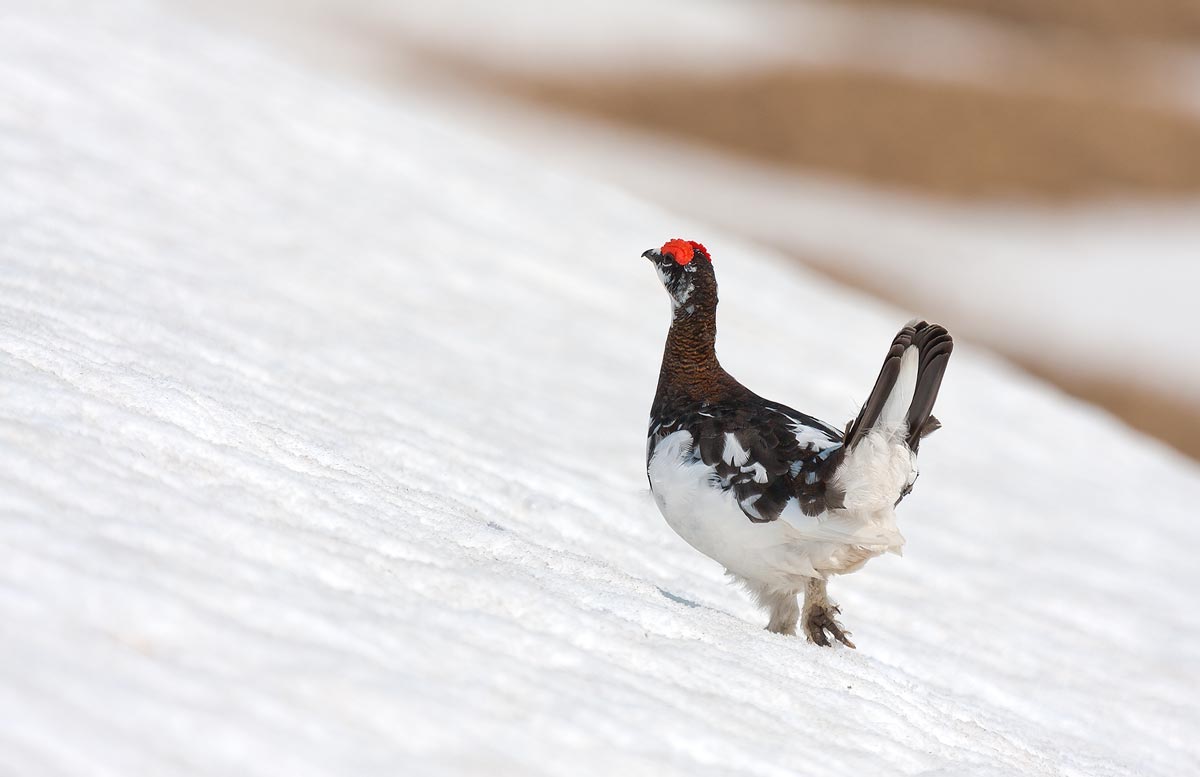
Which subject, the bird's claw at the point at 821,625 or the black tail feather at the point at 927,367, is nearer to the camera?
the black tail feather at the point at 927,367

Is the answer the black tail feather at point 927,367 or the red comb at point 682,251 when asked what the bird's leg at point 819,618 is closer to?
the black tail feather at point 927,367

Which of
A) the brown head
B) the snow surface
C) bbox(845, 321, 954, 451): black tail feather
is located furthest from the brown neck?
the snow surface

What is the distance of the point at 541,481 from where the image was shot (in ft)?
19.8

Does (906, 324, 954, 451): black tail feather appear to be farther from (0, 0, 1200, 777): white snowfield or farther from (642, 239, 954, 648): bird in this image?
(0, 0, 1200, 777): white snowfield

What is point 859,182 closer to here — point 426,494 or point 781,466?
point 426,494

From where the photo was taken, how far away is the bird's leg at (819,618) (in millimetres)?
4379

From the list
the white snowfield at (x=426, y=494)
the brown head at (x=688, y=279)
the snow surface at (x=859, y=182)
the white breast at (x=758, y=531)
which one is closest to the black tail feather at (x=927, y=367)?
the white breast at (x=758, y=531)

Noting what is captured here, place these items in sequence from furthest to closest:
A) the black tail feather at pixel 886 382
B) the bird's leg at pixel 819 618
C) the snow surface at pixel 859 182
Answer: the snow surface at pixel 859 182
the bird's leg at pixel 819 618
the black tail feather at pixel 886 382

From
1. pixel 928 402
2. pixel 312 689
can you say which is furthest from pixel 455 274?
pixel 312 689

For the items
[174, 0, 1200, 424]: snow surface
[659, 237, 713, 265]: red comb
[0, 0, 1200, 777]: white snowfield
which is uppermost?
[174, 0, 1200, 424]: snow surface

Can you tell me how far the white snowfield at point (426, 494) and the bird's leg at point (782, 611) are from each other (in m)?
0.28

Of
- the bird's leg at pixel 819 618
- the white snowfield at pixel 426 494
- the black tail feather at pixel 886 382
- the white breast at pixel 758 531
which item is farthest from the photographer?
the bird's leg at pixel 819 618

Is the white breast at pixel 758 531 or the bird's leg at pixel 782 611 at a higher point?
the white breast at pixel 758 531

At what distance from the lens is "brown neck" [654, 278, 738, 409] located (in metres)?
4.64
